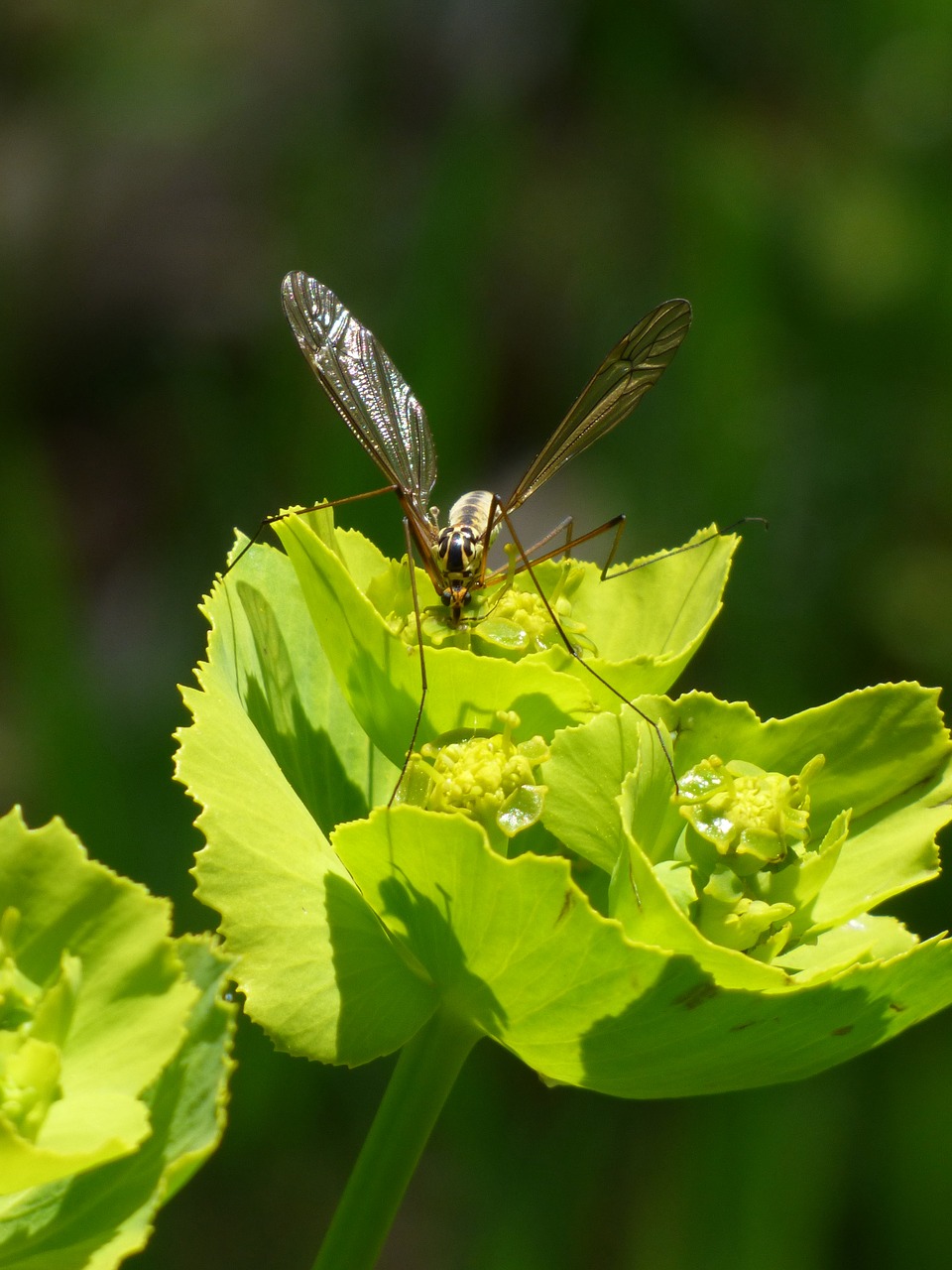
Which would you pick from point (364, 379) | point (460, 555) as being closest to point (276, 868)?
point (460, 555)

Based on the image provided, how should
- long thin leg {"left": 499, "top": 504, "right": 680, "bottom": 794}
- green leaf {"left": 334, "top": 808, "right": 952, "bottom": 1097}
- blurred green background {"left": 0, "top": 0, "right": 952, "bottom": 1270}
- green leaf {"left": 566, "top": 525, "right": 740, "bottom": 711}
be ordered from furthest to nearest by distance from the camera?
blurred green background {"left": 0, "top": 0, "right": 952, "bottom": 1270} → green leaf {"left": 566, "top": 525, "right": 740, "bottom": 711} → long thin leg {"left": 499, "top": 504, "right": 680, "bottom": 794} → green leaf {"left": 334, "top": 808, "right": 952, "bottom": 1097}

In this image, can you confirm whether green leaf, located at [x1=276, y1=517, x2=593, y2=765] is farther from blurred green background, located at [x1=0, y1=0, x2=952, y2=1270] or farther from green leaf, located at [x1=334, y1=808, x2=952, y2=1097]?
blurred green background, located at [x1=0, y1=0, x2=952, y2=1270]

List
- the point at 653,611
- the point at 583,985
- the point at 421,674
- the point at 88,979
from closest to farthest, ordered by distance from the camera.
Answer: the point at 88,979 < the point at 583,985 < the point at 421,674 < the point at 653,611

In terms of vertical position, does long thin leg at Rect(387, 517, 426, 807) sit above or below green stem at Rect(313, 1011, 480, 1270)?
above

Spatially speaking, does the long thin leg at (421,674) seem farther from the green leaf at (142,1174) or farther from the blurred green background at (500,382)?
the blurred green background at (500,382)

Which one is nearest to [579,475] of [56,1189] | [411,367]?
[411,367]

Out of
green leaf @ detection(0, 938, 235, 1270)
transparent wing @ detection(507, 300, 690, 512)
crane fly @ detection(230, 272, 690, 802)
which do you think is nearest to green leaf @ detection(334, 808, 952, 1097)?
green leaf @ detection(0, 938, 235, 1270)

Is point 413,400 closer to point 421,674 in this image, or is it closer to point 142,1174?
point 421,674
